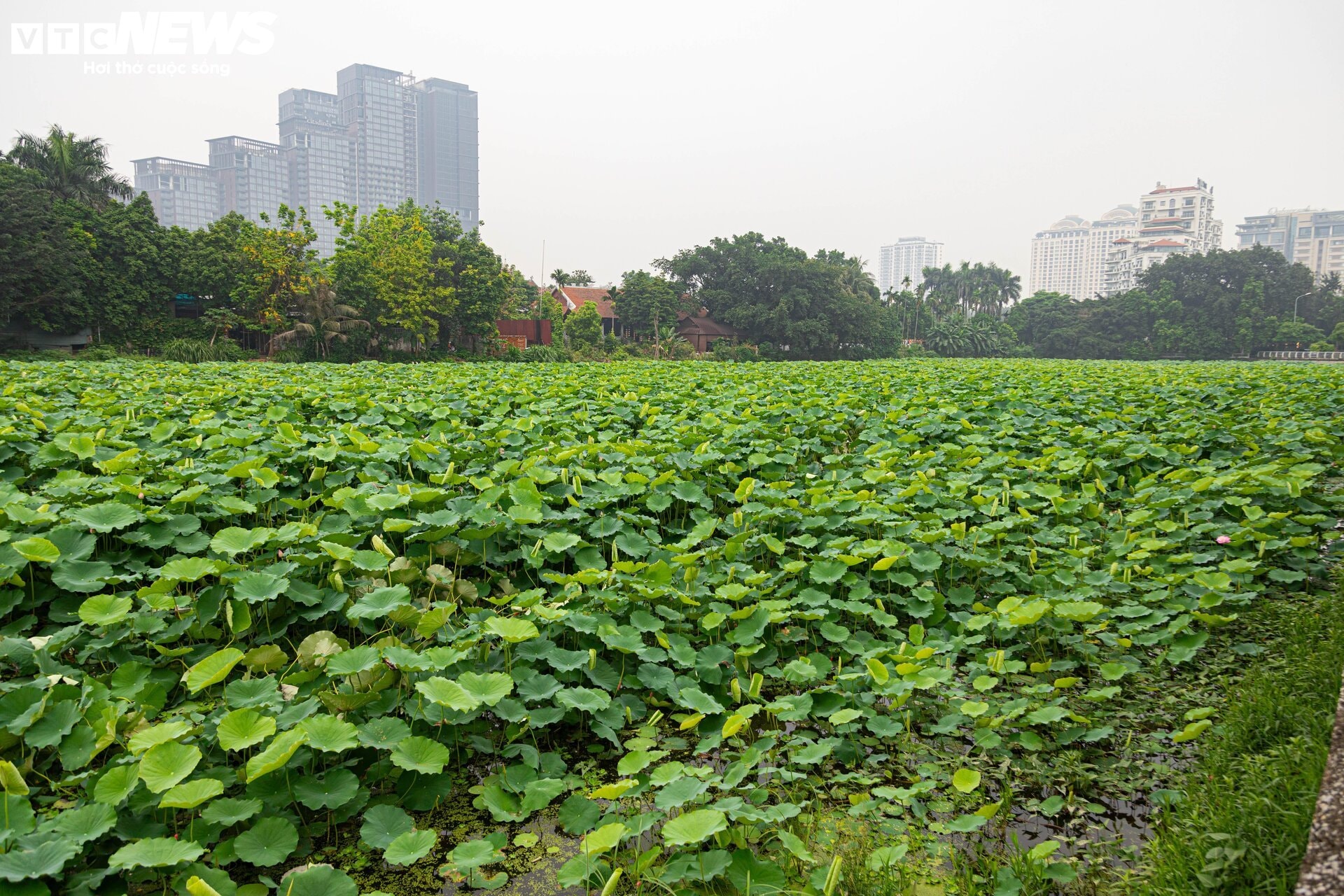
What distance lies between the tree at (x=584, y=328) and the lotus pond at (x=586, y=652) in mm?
26762

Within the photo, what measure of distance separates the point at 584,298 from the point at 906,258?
432ft

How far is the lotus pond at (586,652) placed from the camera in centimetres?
168

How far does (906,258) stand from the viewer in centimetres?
15875

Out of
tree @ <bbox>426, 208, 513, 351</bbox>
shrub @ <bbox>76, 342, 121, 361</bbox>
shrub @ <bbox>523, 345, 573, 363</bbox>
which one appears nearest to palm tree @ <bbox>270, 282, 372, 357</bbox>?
tree @ <bbox>426, 208, 513, 351</bbox>

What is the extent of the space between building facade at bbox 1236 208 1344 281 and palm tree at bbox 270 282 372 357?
106611 mm

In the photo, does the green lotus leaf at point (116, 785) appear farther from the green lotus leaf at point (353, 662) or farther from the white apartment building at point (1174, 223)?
the white apartment building at point (1174, 223)

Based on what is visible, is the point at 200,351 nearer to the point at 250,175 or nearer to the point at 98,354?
the point at 98,354

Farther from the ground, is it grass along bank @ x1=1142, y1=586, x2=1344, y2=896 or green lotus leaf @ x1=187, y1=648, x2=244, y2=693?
green lotus leaf @ x1=187, y1=648, x2=244, y2=693

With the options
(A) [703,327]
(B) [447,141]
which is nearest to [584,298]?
(A) [703,327]

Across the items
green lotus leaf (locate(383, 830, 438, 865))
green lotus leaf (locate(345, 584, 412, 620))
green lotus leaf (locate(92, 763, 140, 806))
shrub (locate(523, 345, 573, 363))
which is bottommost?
green lotus leaf (locate(383, 830, 438, 865))

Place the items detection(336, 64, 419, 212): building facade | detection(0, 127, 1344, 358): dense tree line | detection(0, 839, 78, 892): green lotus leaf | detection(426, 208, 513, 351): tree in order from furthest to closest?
1. detection(336, 64, 419, 212): building facade
2. detection(426, 208, 513, 351): tree
3. detection(0, 127, 1344, 358): dense tree line
4. detection(0, 839, 78, 892): green lotus leaf

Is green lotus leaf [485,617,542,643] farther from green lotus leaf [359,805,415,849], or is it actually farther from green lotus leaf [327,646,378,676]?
green lotus leaf [359,805,415,849]

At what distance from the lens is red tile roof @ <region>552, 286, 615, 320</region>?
40812 millimetres

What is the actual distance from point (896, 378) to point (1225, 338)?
43774mm
